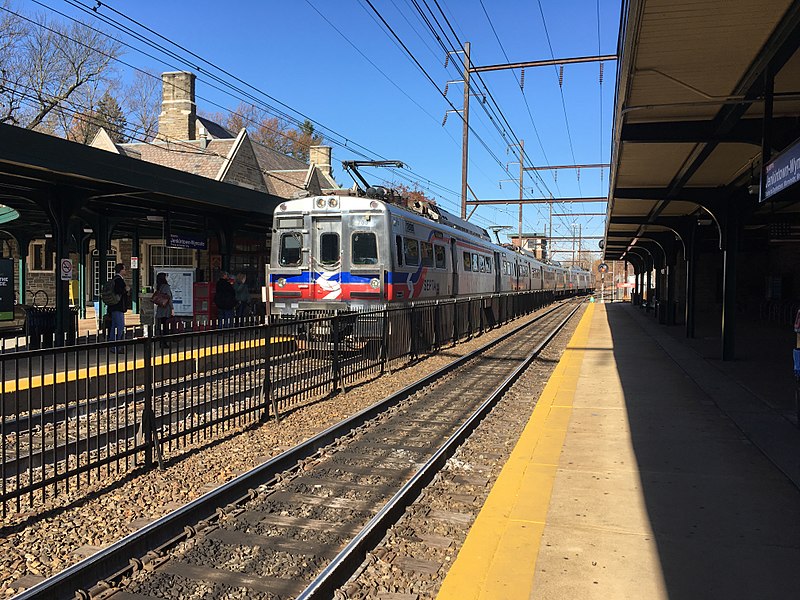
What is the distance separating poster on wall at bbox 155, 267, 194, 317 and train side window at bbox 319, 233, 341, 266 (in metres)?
6.11

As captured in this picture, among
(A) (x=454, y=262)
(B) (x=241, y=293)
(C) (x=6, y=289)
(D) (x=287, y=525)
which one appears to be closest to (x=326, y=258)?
(B) (x=241, y=293)

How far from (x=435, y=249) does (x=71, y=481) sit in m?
12.2

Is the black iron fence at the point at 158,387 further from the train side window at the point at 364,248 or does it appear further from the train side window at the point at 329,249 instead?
the train side window at the point at 329,249

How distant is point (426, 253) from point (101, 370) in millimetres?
10557

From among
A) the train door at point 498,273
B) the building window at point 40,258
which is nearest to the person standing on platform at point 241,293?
the train door at point 498,273

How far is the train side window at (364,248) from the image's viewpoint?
1325 centimetres

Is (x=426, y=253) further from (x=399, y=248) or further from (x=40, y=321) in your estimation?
(x=40, y=321)

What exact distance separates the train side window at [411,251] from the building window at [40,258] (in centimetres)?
2090

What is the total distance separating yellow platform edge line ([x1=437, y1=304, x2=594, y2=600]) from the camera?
3689 mm

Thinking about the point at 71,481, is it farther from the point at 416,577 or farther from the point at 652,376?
the point at 652,376

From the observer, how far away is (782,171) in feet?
20.9

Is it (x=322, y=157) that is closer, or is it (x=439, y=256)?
(x=439, y=256)

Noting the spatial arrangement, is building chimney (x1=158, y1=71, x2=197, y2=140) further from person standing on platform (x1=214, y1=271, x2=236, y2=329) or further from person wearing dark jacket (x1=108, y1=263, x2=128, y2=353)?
person wearing dark jacket (x1=108, y1=263, x2=128, y2=353)

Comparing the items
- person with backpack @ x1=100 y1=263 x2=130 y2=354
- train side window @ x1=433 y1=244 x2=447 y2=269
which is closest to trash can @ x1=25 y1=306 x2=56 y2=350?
person with backpack @ x1=100 y1=263 x2=130 y2=354
